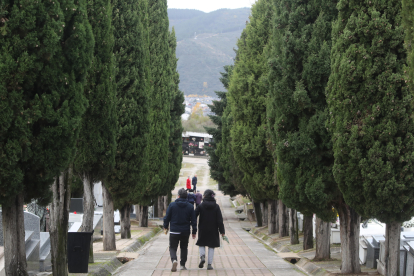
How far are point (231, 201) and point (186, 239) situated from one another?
119ft

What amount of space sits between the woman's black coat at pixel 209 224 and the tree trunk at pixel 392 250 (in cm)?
350

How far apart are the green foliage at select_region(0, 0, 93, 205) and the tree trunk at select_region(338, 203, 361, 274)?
5.73 m

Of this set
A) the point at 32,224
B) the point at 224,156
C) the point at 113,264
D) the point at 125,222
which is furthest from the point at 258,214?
the point at 32,224

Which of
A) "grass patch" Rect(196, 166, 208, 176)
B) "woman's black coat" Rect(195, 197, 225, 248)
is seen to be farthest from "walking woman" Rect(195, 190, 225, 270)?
"grass patch" Rect(196, 166, 208, 176)

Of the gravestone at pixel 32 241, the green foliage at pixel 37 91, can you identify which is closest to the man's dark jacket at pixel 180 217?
the gravestone at pixel 32 241

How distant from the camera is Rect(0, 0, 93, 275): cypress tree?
6.07m

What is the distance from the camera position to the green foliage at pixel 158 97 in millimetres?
21578

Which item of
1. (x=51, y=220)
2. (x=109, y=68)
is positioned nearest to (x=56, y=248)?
(x=51, y=220)

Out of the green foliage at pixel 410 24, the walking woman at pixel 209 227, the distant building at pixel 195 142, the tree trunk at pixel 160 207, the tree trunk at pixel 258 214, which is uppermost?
the green foliage at pixel 410 24

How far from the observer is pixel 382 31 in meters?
8.20

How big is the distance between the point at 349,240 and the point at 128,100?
300 inches

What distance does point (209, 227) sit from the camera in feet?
34.3

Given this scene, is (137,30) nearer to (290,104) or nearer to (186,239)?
(290,104)

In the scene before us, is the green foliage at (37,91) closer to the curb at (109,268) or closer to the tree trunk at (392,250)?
the curb at (109,268)
